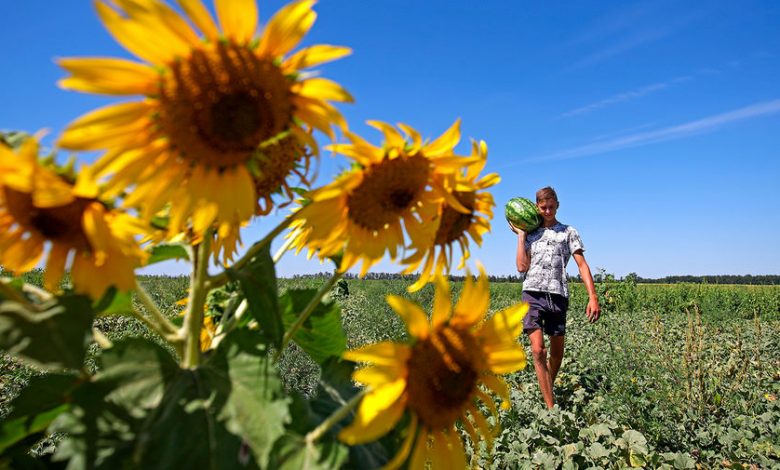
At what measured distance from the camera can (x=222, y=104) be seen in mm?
564

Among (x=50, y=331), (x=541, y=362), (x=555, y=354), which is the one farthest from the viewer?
(x=555, y=354)

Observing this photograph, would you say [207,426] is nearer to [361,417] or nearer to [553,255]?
[361,417]

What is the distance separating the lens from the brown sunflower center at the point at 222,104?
55 centimetres

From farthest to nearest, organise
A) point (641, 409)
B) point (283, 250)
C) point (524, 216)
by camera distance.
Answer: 1. point (524, 216)
2. point (641, 409)
3. point (283, 250)

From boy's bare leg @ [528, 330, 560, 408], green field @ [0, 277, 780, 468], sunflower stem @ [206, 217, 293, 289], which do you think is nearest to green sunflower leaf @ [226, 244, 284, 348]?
sunflower stem @ [206, 217, 293, 289]

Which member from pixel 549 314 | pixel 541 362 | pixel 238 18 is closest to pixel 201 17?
pixel 238 18

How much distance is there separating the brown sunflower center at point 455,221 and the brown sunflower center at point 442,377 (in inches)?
6.5

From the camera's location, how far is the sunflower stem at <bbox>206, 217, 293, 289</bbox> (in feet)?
2.03

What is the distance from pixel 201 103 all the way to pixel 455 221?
1.26 ft

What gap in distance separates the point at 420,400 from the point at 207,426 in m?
0.23

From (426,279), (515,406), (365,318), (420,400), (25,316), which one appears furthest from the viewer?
(365,318)

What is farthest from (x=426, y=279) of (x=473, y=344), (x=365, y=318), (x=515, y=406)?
(x=365, y=318)

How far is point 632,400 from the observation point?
15.8 feet

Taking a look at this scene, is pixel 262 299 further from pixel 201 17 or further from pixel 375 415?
pixel 201 17
